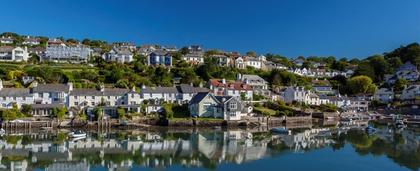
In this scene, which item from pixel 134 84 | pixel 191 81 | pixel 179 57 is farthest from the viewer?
pixel 179 57

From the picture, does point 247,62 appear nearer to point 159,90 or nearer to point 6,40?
point 159,90

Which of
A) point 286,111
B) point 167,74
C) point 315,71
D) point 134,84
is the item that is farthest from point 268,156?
point 315,71

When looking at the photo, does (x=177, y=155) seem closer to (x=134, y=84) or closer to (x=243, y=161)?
(x=243, y=161)

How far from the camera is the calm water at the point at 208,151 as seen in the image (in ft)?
80.3

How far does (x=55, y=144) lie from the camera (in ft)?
104

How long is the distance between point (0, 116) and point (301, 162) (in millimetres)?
31613

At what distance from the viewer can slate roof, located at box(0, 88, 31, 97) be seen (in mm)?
46750

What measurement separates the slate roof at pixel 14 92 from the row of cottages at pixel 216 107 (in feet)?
60.9

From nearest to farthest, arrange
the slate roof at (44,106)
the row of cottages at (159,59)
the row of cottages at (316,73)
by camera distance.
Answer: the slate roof at (44,106)
the row of cottages at (159,59)
the row of cottages at (316,73)

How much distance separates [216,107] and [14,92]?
22486mm

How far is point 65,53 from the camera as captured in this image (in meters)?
74.7

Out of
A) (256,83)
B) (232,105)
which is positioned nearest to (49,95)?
(232,105)

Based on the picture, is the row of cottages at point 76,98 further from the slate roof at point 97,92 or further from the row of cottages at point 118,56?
the row of cottages at point 118,56

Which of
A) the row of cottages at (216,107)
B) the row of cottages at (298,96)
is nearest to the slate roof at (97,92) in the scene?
the row of cottages at (216,107)
